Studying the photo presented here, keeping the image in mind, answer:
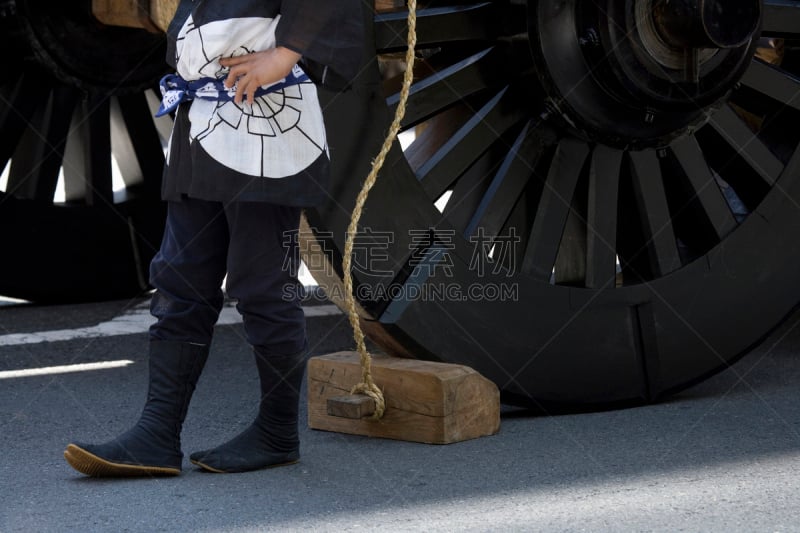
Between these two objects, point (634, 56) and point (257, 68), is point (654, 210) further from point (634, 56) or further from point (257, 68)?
point (257, 68)

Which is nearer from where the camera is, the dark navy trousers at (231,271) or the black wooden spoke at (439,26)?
the dark navy trousers at (231,271)

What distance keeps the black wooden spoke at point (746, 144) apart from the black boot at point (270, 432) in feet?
4.09

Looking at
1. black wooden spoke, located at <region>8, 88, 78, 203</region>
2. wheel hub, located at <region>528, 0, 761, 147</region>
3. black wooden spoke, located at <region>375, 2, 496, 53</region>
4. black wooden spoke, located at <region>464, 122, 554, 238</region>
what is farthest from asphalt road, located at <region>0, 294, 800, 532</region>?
black wooden spoke, located at <region>8, 88, 78, 203</region>

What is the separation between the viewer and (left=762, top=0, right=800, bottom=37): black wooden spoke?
3.02 m

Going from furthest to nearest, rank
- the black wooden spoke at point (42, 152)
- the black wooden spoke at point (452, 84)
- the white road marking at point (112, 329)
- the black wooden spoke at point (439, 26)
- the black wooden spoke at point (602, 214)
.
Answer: the black wooden spoke at point (42, 152) < the white road marking at point (112, 329) < the black wooden spoke at point (602, 214) < the black wooden spoke at point (452, 84) < the black wooden spoke at point (439, 26)

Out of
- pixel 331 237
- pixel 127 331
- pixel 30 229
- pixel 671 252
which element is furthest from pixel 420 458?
pixel 30 229

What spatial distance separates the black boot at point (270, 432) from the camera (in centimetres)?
241

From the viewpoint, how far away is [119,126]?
15.5 feet

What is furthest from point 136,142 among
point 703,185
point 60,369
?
point 703,185

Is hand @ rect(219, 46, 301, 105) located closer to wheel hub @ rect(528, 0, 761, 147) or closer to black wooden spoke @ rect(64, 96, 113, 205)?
wheel hub @ rect(528, 0, 761, 147)

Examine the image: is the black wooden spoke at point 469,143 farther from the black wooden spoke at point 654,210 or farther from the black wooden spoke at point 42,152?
the black wooden spoke at point 42,152

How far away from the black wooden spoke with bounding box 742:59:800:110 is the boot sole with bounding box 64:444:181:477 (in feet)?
5.42

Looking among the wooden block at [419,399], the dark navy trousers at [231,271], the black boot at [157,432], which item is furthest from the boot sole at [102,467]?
the wooden block at [419,399]

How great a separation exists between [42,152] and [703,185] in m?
2.48
